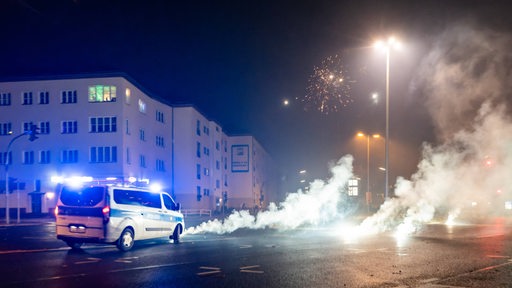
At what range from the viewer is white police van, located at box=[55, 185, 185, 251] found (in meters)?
15.0

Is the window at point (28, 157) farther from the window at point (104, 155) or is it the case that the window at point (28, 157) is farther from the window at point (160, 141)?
the window at point (160, 141)

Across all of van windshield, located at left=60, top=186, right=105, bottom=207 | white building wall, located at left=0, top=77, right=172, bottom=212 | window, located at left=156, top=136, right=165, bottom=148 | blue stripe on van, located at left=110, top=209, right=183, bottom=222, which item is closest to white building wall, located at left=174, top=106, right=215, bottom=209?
window, located at left=156, top=136, right=165, bottom=148

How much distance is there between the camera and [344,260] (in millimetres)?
12727

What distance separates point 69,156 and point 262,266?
4055 cm

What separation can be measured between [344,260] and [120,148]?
37773mm

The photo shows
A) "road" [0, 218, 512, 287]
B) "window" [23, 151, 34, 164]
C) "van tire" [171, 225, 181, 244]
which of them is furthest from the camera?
"window" [23, 151, 34, 164]

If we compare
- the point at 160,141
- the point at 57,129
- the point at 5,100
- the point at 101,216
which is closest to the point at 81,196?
the point at 101,216

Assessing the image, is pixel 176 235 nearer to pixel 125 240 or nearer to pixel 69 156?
pixel 125 240

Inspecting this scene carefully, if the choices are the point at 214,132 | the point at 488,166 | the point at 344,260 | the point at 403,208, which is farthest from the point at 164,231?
the point at 214,132

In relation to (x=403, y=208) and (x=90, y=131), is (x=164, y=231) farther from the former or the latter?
(x=90, y=131)

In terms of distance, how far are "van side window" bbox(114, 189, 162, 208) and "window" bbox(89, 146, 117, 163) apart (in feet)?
102

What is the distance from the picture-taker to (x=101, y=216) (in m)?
15.0

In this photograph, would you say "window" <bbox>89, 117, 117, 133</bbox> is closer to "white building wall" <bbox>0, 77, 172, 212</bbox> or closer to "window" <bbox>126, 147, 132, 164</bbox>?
"white building wall" <bbox>0, 77, 172, 212</bbox>

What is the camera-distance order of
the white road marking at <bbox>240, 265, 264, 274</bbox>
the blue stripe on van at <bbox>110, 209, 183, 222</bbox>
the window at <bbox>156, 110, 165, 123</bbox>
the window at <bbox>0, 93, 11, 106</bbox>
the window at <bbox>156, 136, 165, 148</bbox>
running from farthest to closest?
the window at <bbox>156, 110, 165, 123</bbox> → the window at <bbox>156, 136, 165, 148</bbox> → the window at <bbox>0, 93, 11, 106</bbox> → the blue stripe on van at <bbox>110, 209, 183, 222</bbox> → the white road marking at <bbox>240, 265, 264, 274</bbox>
